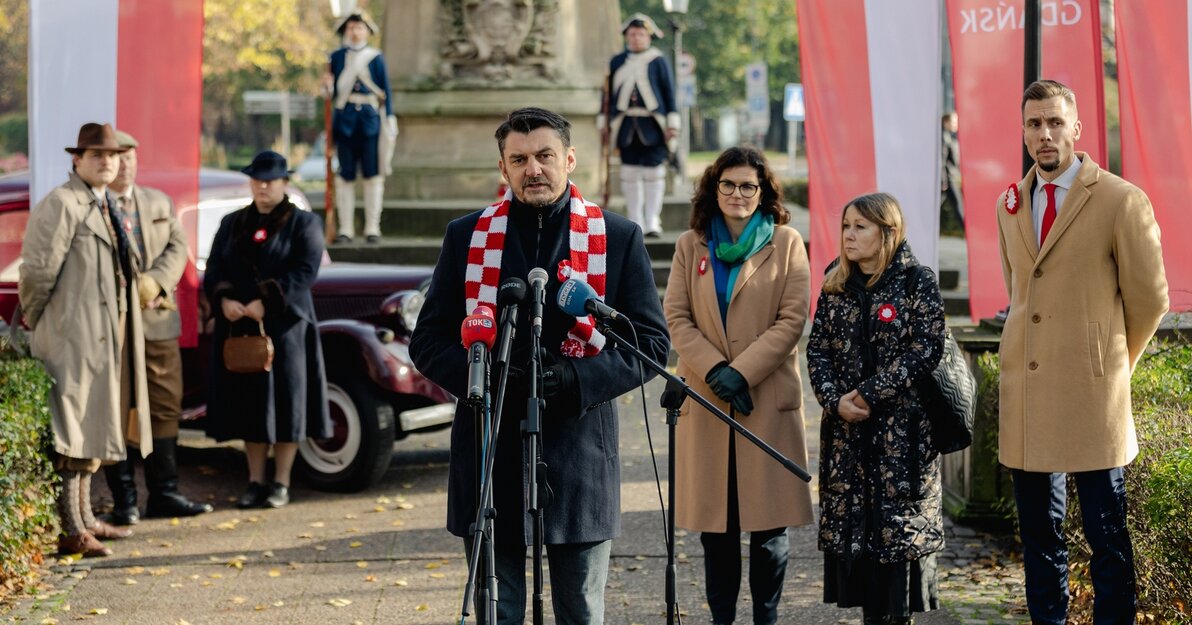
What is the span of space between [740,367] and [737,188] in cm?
67

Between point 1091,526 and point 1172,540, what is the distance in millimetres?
274

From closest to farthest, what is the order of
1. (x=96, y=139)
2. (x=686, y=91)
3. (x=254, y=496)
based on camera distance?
(x=96, y=139)
(x=254, y=496)
(x=686, y=91)

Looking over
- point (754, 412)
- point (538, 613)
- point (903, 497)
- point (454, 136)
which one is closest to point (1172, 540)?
point (903, 497)

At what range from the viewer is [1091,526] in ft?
17.4

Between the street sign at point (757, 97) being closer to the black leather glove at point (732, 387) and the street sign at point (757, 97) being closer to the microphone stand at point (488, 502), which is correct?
the black leather glove at point (732, 387)

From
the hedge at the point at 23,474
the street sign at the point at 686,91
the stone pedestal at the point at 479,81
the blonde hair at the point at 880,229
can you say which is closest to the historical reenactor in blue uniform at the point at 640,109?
the stone pedestal at the point at 479,81

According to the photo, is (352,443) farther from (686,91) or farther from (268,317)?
(686,91)

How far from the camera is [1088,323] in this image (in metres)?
5.28

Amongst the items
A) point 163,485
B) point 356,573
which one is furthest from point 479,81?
point 356,573

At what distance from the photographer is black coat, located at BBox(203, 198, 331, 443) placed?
8.28m

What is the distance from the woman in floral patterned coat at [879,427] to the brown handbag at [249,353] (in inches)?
140

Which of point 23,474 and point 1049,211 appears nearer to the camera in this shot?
point 1049,211

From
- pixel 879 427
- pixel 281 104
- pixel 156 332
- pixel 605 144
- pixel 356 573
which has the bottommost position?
pixel 356 573

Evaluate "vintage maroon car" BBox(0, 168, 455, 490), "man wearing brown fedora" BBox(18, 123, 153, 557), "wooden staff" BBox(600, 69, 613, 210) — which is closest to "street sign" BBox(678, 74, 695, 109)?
"wooden staff" BBox(600, 69, 613, 210)
